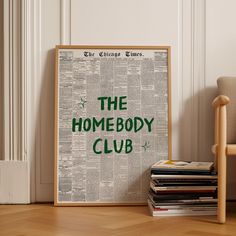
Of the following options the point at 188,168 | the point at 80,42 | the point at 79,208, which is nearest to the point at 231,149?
the point at 188,168

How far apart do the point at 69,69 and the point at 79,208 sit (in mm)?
789

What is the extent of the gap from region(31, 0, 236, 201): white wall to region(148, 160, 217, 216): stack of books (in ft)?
1.17

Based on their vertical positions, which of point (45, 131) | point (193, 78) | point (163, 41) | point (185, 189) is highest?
point (163, 41)

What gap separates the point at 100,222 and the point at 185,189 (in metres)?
0.50

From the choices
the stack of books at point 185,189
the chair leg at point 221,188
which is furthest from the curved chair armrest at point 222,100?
the stack of books at point 185,189

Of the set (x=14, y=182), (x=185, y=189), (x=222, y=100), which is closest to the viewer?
(x=222, y=100)

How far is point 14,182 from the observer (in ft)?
9.34

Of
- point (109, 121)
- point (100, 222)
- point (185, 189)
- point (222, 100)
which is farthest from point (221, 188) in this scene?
point (109, 121)

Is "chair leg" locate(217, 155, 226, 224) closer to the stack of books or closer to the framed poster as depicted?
the stack of books

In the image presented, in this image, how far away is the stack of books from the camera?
2516mm

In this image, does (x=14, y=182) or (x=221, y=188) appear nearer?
(x=221, y=188)

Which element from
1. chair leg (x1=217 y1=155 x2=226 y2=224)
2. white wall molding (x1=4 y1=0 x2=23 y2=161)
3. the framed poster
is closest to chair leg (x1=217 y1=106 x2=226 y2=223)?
chair leg (x1=217 y1=155 x2=226 y2=224)

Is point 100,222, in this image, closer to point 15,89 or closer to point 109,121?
point 109,121

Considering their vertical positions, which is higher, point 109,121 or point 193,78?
point 193,78
